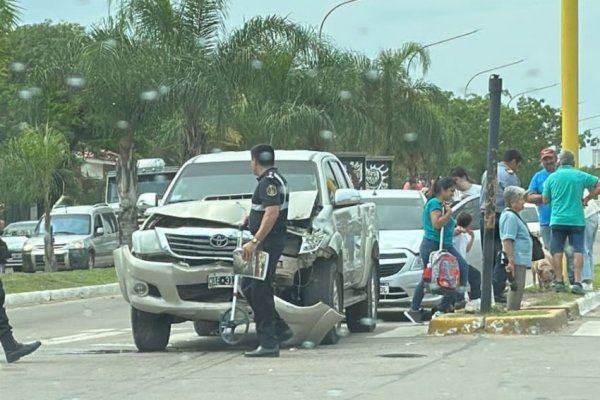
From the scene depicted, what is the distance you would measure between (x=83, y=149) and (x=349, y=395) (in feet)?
165

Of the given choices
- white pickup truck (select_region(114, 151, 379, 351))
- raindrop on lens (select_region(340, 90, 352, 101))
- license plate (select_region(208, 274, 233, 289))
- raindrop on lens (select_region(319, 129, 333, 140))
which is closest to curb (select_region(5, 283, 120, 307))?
white pickup truck (select_region(114, 151, 379, 351))

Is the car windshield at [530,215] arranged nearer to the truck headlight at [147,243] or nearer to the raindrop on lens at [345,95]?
the raindrop on lens at [345,95]

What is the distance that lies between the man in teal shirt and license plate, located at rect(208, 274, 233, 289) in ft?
18.1

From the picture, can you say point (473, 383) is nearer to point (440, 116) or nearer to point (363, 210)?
point (363, 210)

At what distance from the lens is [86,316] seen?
58.7ft

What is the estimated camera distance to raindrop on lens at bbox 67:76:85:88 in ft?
90.1

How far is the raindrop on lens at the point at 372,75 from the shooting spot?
133ft

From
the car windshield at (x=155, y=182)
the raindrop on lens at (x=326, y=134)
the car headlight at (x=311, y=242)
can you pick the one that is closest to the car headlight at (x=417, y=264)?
the car headlight at (x=311, y=242)

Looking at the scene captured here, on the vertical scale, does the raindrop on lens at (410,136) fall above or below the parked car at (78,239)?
above

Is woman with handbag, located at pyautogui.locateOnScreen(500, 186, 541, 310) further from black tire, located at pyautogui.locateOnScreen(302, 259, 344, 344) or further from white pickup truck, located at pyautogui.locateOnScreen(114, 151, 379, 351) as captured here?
black tire, located at pyautogui.locateOnScreen(302, 259, 344, 344)

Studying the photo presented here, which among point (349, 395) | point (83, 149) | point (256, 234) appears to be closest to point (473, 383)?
point (349, 395)

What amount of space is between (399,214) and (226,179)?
4.91 metres

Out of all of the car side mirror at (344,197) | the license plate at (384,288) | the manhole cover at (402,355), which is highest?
the car side mirror at (344,197)

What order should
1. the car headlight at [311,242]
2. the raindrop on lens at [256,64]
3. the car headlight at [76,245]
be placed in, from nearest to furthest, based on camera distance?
the car headlight at [311,242], the raindrop on lens at [256,64], the car headlight at [76,245]
